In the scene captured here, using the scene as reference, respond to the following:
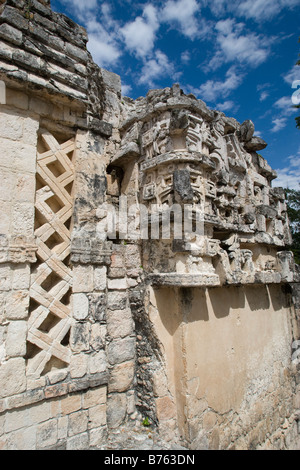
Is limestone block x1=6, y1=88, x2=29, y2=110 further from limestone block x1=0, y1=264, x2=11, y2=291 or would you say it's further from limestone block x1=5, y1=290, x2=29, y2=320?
limestone block x1=5, y1=290, x2=29, y2=320

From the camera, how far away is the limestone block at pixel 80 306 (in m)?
3.06

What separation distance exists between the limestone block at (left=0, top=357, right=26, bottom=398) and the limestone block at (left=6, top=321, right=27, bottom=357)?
0.06 m

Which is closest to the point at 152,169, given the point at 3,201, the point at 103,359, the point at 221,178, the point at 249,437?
the point at 221,178

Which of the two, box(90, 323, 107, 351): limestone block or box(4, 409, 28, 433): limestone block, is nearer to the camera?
box(4, 409, 28, 433): limestone block

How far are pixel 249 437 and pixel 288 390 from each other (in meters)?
1.79

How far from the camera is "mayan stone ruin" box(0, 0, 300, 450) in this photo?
9.08 ft

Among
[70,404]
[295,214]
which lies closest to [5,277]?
[70,404]

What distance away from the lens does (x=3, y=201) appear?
270 centimetres

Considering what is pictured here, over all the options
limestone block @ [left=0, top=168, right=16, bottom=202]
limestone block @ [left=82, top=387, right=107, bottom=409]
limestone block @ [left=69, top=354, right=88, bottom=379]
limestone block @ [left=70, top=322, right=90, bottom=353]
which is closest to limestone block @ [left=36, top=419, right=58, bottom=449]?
limestone block @ [left=82, top=387, right=107, bottom=409]

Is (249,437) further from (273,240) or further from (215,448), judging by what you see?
(273,240)

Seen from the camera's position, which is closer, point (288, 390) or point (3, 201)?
point (3, 201)

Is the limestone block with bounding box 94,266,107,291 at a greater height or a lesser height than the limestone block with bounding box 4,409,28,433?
greater

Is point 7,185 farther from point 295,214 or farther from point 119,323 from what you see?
point 295,214
